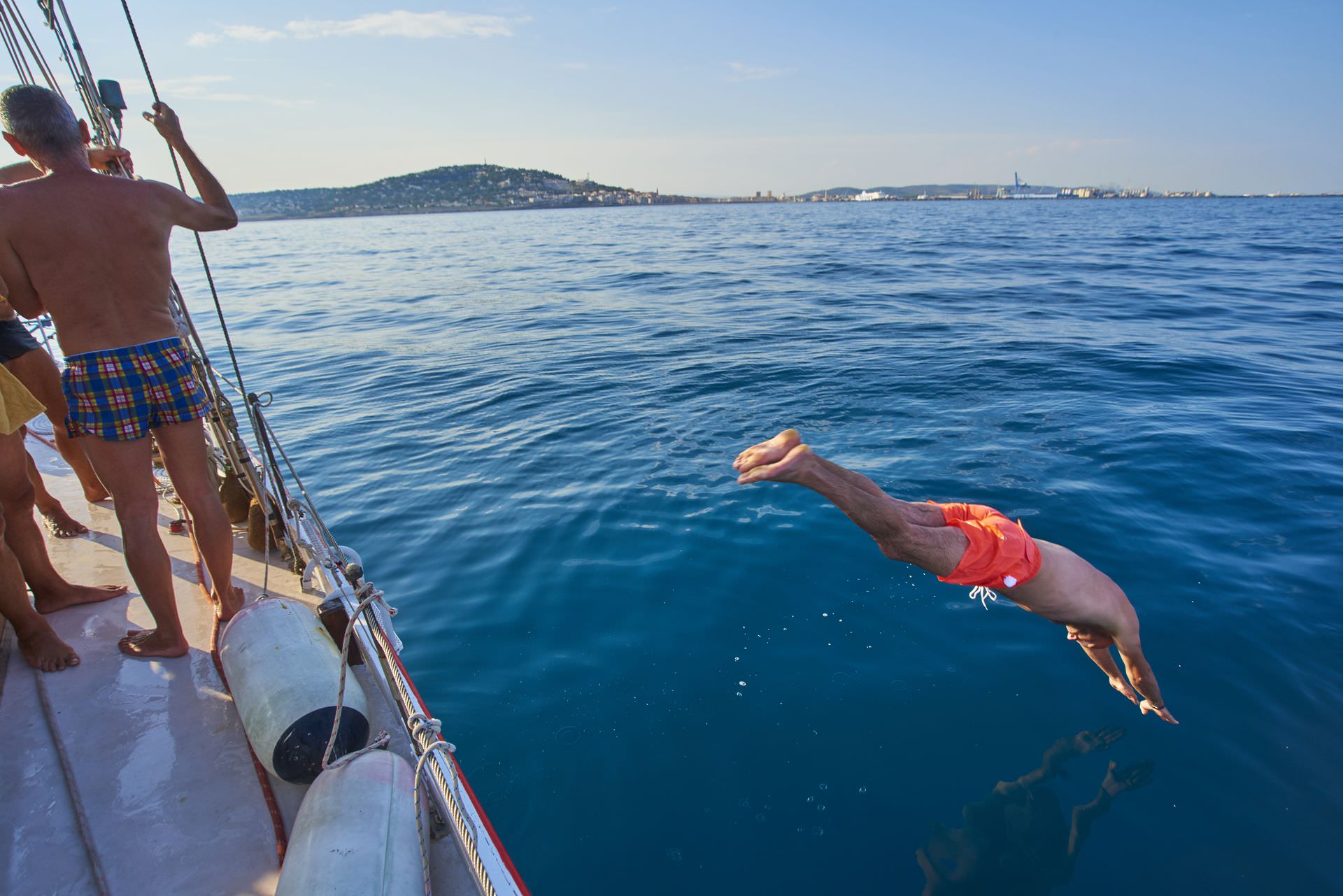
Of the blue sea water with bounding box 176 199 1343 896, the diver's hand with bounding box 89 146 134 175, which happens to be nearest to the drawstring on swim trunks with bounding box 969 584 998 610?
the blue sea water with bounding box 176 199 1343 896

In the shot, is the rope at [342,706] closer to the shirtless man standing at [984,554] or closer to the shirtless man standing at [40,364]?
the shirtless man standing at [984,554]

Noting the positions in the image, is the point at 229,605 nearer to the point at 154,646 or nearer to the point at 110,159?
the point at 154,646

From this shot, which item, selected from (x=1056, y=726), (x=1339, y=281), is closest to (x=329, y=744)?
(x=1056, y=726)

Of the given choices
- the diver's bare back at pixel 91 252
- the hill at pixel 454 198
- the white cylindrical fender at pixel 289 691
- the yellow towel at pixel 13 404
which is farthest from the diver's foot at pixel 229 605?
the hill at pixel 454 198

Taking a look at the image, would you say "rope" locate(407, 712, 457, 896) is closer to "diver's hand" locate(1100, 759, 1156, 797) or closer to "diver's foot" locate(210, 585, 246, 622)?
"diver's foot" locate(210, 585, 246, 622)

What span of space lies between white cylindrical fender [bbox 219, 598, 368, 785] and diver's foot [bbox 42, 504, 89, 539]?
2.33 m

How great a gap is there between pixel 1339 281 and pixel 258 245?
52025 millimetres

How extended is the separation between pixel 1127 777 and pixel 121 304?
5.02 m

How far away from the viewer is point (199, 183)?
2.97m

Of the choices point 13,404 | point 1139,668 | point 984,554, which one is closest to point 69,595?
point 13,404

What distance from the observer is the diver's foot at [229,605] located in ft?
10.7

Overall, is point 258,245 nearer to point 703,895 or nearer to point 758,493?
point 758,493

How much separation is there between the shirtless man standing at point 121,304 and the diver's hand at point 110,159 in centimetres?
32

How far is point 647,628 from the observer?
4.34 meters
